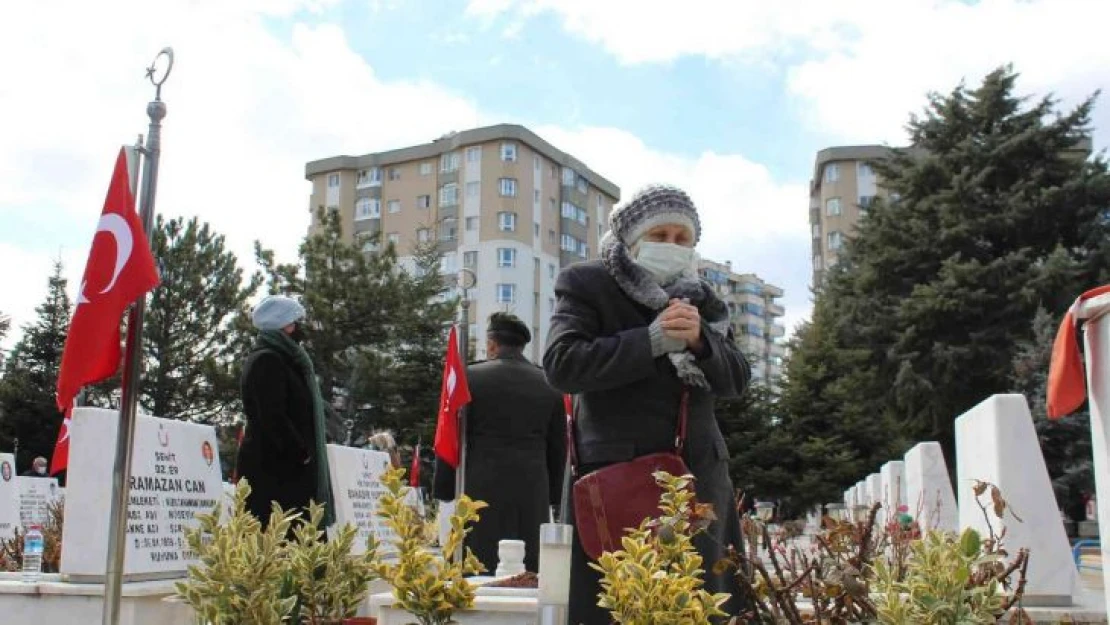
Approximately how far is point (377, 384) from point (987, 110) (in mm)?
21578

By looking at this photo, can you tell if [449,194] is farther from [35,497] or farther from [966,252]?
[35,497]

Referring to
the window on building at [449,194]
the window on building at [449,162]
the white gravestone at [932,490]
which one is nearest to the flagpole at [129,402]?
the white gravestone at [932,490]

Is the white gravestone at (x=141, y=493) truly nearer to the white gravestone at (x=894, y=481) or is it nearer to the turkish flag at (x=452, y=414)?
the turkish flag at (x=452, y=414)

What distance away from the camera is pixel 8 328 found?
36.7 meters

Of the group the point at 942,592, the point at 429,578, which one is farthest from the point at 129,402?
the point at 942,592

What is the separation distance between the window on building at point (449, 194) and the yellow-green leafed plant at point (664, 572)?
2734 inches

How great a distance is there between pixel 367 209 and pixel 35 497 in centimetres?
6457

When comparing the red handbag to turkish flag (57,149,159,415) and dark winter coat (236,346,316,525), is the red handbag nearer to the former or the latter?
turkish flag (57,149,159,415)

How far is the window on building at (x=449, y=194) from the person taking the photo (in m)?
71.6

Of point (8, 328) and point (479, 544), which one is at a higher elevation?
point (8, 328)

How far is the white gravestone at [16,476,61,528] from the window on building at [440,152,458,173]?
58494 millimetres

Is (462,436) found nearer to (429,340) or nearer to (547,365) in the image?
(547,365)

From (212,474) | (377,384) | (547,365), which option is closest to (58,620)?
(212,474)

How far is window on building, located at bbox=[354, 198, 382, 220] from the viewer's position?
76688 millimetres
